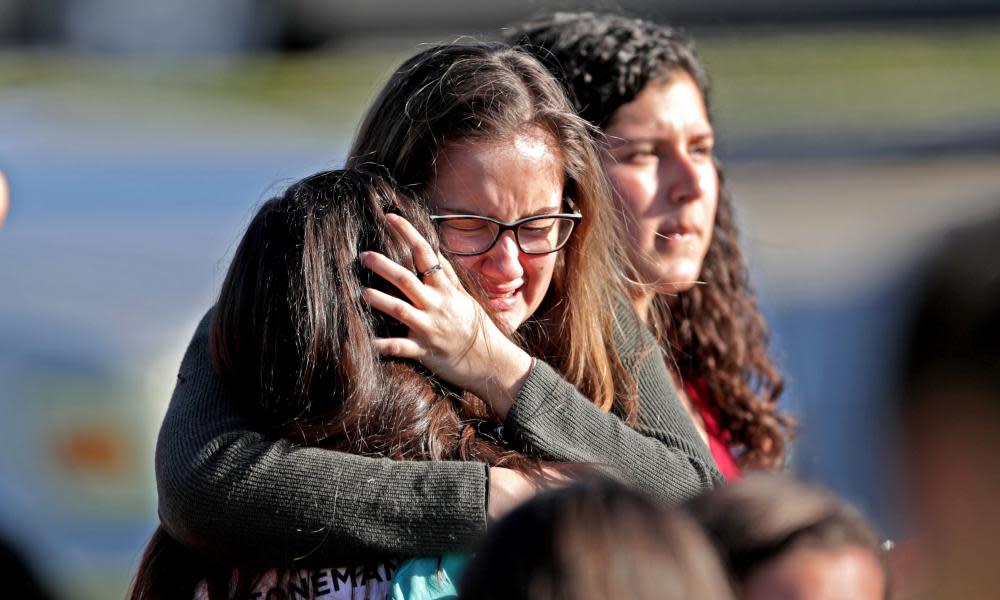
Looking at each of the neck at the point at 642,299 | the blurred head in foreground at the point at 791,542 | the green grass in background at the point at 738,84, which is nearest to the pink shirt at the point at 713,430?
the neck at the point at 642,299

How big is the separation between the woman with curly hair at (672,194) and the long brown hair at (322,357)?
2.15 ft

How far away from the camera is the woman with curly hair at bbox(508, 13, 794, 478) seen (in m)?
2.05

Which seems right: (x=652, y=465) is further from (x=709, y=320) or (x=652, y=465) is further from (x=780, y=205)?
(x=780, y=205)

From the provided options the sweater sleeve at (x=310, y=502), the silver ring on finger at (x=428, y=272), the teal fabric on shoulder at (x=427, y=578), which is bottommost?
the teal fabric on shoulder at (x=427, y=578)

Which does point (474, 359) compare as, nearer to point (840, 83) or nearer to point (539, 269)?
point (539, 269)

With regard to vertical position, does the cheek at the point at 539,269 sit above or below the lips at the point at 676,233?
above

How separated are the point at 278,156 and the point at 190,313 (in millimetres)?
579

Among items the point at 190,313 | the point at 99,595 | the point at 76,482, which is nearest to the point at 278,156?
the point at 190,313

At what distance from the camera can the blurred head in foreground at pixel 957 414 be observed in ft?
8.58

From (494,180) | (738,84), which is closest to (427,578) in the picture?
(494,180)

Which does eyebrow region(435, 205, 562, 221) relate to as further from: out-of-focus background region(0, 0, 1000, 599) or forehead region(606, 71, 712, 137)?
out-of-focus background region(0, 0, 1000, 599)

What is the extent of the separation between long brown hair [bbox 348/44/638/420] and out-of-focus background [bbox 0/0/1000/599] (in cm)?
143

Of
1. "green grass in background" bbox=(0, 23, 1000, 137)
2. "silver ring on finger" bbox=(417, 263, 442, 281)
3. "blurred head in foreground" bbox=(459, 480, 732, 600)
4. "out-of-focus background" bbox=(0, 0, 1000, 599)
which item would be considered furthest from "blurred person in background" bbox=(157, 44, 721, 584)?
"green grass in background" bbox=(0, 23, 1000, 137)

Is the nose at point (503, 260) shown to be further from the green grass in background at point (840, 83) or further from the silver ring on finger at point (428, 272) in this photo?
the green grass in background at point (840, 83)
